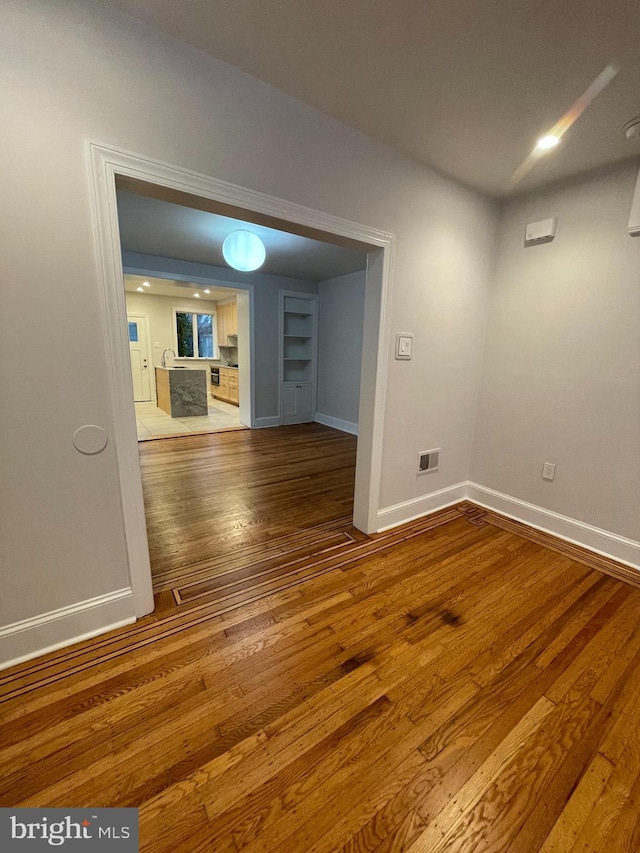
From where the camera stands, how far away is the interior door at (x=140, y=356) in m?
7.75

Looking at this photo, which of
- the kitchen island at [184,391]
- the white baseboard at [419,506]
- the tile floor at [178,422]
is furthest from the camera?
the kitchen island at [184,391]

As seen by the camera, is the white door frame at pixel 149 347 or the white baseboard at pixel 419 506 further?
the white door frame at pixel 149 347

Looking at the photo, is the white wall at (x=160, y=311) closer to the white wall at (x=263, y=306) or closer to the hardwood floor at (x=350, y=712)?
the white wall at (x=263, y=306)

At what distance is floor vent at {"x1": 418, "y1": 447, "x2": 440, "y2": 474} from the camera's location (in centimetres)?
271

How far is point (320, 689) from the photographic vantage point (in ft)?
4.47

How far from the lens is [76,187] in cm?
129

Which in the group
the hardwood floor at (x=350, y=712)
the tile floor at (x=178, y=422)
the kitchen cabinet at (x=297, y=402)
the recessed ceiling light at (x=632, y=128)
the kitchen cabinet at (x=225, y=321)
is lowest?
the hardwood floor at (x=350, y=712)

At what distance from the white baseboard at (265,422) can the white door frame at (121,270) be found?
3.80m

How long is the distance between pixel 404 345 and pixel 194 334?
7.50 m

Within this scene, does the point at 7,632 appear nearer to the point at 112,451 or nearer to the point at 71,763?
the point at 71,763

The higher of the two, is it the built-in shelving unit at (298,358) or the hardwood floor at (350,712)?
the built-in shelving unit at (298,358)

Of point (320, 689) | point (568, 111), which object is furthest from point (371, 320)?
point (320, 689)

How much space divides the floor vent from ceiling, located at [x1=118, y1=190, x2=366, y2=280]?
2064 mm

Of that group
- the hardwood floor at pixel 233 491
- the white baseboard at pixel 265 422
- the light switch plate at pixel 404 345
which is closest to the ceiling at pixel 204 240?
the light switch plate at pixel 404 345
